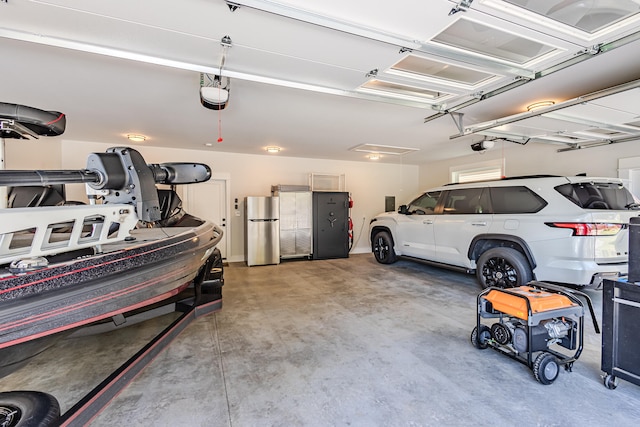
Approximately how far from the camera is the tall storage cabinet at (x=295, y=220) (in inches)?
276

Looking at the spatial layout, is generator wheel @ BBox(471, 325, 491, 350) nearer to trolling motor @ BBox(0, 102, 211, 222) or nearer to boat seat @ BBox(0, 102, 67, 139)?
trolling motor @ BBox(0, 102, 211, 222)

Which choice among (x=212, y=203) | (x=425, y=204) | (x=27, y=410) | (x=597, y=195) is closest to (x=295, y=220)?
(x=212, y=203)

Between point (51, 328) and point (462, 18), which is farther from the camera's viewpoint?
point (462, 18)

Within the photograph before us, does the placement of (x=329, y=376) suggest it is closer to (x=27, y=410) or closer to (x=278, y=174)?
(x=27, y=410)

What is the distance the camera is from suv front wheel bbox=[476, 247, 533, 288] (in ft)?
12.7

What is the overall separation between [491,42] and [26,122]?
9.63 ft

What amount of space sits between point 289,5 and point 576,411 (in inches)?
118

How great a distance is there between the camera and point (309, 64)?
249 centimetres

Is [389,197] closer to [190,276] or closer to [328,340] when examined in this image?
[328,340]

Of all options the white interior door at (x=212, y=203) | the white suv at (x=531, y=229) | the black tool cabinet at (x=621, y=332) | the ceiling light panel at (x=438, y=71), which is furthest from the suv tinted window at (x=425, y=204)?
the white interior door at (x=212, y=203)

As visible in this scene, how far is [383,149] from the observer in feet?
20.8

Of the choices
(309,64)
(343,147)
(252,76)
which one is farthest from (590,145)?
(252,76)

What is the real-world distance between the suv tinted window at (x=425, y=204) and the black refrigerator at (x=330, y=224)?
199 cm

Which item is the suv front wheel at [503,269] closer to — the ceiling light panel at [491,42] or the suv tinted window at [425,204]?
the suv tinted window at [425,204]
